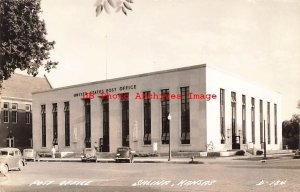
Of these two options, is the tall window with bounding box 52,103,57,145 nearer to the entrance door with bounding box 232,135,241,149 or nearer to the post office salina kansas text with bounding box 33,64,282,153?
the post office salina kansas text with bounding box 33,64,282,153

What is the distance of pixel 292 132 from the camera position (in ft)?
267

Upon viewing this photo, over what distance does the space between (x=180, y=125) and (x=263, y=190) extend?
1362 inches

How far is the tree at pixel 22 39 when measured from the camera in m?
23.0

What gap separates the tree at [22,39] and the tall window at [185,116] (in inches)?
960

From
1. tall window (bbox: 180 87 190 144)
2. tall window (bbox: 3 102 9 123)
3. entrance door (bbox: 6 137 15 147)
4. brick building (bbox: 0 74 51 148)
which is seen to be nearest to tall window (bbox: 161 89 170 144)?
tall window (bbox: 180 87 190 144)

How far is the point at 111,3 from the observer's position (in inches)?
313

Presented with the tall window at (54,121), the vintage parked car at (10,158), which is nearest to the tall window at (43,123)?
the tall window at (54,121)

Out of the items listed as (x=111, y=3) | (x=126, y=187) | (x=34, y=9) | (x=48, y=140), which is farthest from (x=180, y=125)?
(x=111, y=3)

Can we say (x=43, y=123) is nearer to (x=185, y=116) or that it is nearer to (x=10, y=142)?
(x=10, y=142)

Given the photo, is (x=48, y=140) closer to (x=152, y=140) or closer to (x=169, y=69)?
(x=152, y=140)

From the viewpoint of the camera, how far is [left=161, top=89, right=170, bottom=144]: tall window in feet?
165

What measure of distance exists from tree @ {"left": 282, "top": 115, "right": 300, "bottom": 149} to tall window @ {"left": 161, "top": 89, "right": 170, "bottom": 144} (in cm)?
3333

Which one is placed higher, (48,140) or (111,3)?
(111,3)

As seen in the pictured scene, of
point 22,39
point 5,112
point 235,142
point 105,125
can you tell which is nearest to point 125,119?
point 105,125
